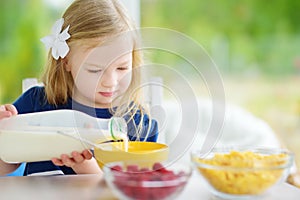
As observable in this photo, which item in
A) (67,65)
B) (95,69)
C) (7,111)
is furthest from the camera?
(67,65)

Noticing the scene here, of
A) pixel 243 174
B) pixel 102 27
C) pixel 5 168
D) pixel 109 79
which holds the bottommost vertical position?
pixel 5 168

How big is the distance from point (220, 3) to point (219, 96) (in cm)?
182

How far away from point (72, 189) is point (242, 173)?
324 mm

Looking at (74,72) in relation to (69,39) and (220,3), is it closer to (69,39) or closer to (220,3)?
(69,39)

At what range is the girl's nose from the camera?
3.58 ft

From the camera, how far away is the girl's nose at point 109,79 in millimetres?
1090

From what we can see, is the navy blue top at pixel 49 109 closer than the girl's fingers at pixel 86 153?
No

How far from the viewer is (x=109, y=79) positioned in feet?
3.59

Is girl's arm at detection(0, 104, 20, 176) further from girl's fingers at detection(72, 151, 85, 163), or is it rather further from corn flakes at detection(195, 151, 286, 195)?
corn flakes at detection(195, 151, 286, 195)

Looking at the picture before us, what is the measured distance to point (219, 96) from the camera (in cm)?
102

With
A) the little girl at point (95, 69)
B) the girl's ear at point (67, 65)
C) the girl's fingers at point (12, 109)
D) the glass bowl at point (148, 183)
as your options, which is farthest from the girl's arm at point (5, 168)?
the glass bowl at point (148, 183)

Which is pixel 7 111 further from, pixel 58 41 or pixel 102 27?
pixel 102 27

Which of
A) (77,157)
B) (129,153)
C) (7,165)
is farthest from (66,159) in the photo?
(7,165)

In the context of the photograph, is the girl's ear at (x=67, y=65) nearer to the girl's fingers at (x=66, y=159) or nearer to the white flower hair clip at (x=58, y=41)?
the white flower hair clip at (x=58, y=41)
